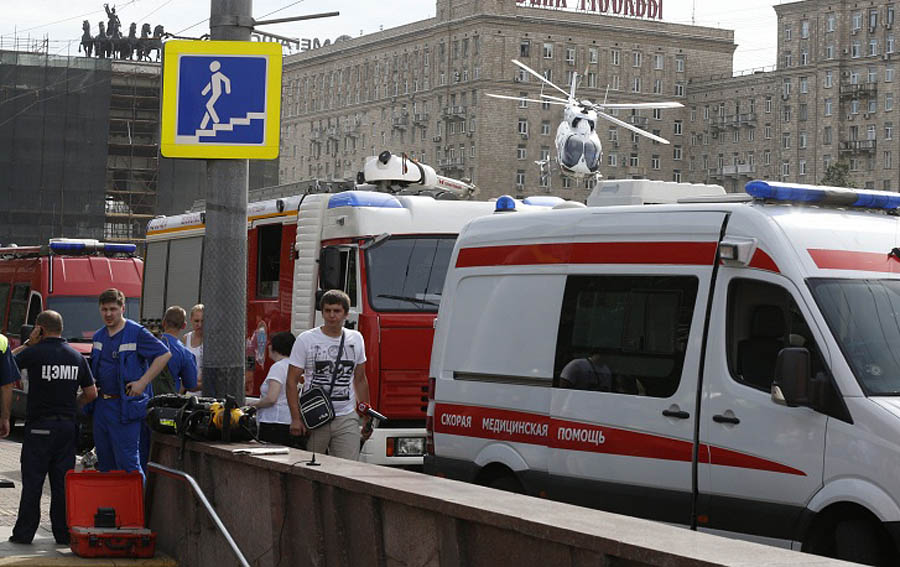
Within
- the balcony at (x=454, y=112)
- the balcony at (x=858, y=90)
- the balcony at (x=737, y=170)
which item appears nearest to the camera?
the balcony at (x=858, y=90)

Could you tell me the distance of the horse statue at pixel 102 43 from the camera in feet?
360

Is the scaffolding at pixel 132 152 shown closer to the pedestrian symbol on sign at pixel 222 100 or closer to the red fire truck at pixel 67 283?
the red fire truck at pixel 67 283

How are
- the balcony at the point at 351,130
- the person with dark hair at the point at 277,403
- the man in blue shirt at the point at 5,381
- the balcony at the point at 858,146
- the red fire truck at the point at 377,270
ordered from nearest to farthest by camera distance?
the man in blue shirt at the point at 5,381 < the person with dark hair at the point at 277,403 < the red fire truck at the point at 377,270 < the balcony at the point at 858,146 < the balcony at the point at 351,130

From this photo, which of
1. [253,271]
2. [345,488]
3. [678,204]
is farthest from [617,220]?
[253,271]

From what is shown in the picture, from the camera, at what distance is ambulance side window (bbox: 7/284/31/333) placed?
85.0 feet

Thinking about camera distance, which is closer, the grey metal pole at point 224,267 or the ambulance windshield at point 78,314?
the grey metal pole at point 224,267

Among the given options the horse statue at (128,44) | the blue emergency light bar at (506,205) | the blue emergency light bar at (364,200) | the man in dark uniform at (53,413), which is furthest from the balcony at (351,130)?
the man in dark uniform at (53,413)

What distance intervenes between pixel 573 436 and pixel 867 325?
6.61 feet

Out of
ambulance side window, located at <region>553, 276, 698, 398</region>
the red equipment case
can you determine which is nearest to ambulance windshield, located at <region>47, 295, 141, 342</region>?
the red equipment case

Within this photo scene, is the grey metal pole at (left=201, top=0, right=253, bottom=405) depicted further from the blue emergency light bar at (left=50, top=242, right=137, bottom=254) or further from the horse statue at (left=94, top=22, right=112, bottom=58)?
the horse statue at (left=94, top=22, right=112, bottom=58)

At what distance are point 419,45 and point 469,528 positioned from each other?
154 meters

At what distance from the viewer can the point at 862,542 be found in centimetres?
830

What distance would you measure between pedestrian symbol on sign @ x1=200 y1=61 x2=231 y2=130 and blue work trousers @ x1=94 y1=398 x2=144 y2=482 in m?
1.96

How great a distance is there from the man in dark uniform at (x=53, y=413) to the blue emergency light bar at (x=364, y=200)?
5.07 meters
